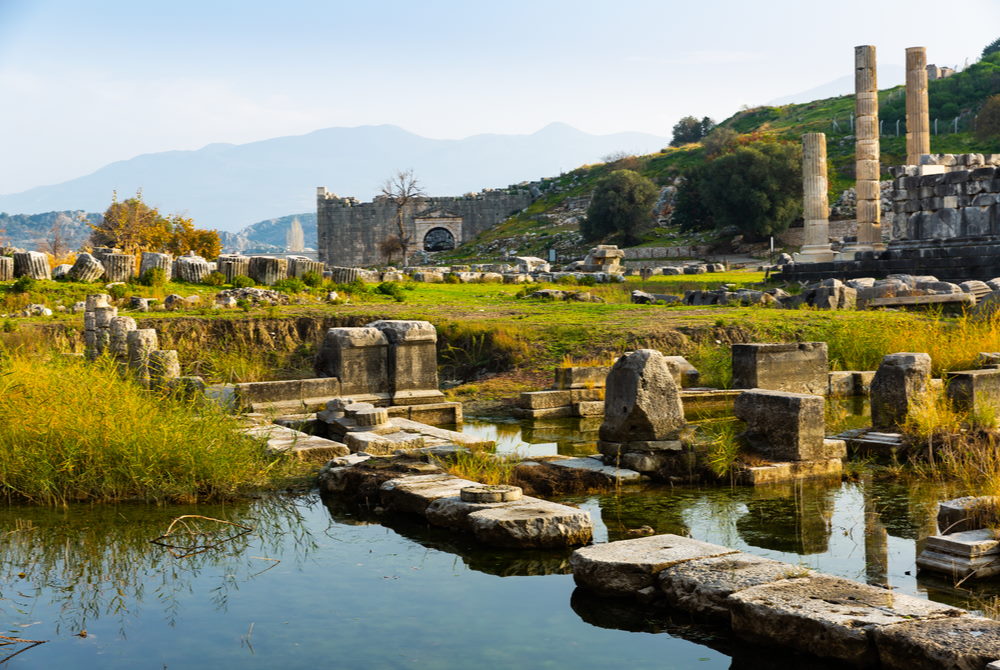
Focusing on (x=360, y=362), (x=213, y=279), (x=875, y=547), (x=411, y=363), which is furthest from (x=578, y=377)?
(x=213, y=279)

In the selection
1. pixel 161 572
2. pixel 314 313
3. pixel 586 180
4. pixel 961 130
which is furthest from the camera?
pixel 586 180

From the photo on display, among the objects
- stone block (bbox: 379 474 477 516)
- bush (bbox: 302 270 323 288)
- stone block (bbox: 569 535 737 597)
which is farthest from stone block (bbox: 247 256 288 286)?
stone block (bbox: 569 535 737 597)

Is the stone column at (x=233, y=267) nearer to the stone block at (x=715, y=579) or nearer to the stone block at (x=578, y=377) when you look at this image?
the stone block at (x=578, y=377)

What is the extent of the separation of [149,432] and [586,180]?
65728 mm

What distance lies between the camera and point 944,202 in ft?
89.7

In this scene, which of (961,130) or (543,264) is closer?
(543,264)

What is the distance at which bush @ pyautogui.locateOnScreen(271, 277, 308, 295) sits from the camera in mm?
20875

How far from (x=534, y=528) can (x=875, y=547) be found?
2163 millimetres

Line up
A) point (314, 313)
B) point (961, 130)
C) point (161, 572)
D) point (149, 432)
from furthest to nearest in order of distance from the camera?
1. point (961, 130)
2. point (314, 313)
3. point (149, 432)
4. point (161, 572)

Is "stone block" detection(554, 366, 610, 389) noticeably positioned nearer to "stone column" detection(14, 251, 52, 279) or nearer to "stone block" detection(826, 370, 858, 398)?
"stone block" detection(826, 370, 858, 398)

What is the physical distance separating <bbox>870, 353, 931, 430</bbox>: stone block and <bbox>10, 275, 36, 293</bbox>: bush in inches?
581

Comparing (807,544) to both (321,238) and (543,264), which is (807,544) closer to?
(543,264)

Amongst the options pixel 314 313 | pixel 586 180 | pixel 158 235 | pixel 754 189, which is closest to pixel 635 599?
pixel 314 313

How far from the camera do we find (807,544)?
6805 millimetres
